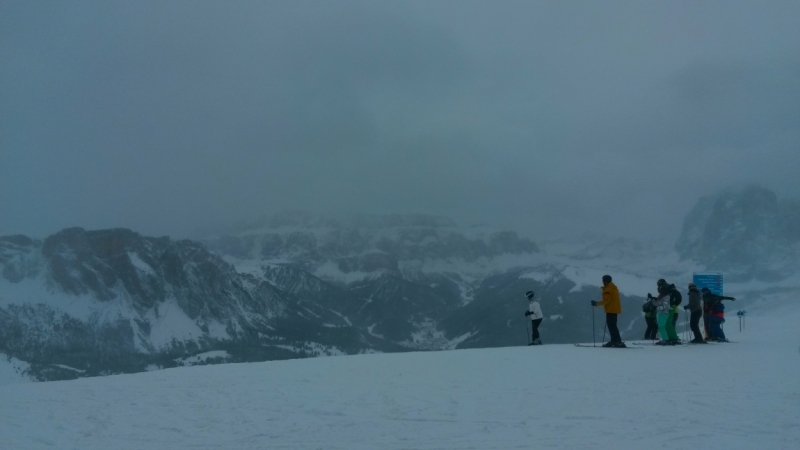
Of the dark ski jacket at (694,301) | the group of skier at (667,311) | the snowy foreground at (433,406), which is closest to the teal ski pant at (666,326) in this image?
the group of skier at (667,311)

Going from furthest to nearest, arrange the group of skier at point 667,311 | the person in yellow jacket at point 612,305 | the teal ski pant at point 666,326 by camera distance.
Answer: the teal ski pant at point 666,326
the group of skier at point 667,311
the person in yellow jacket at point 612,305

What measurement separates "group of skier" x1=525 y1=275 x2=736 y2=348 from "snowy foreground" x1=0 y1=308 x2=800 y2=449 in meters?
4.43

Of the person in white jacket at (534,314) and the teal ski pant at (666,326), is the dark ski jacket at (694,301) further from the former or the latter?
the person in white jacket at (534,314)

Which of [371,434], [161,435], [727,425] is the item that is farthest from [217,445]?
[727,425]

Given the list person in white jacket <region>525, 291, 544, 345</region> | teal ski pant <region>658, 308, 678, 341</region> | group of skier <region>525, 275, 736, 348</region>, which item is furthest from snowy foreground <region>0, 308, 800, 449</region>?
person in white jacket <region>525, 291, 544, 345</region>

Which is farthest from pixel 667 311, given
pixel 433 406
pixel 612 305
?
pixel 433 406

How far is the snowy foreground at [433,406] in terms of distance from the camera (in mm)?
→ 12516

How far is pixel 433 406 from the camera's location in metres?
15.2

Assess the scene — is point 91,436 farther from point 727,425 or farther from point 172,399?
point 727,425

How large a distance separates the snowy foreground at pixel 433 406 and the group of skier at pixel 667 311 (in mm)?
4430

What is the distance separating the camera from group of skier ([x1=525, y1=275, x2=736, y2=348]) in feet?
85.9

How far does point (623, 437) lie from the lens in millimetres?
12125

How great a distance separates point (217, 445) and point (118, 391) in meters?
6.84

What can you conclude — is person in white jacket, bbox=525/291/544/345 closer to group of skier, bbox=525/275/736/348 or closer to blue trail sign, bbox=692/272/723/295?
group of skier, bbox=525/275/736/348
